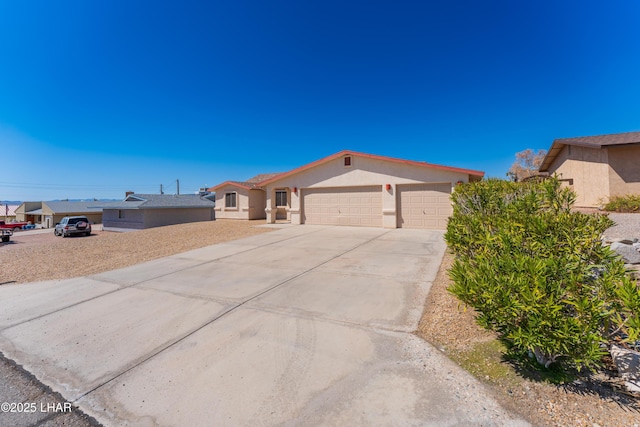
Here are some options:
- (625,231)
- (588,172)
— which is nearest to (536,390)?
(625,231)

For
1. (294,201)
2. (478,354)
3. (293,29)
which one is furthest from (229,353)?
(293,29)

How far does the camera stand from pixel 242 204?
902 inches

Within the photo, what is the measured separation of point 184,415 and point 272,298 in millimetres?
2597

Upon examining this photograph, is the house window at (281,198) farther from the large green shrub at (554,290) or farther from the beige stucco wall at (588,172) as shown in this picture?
the large green shrub at (554,290)

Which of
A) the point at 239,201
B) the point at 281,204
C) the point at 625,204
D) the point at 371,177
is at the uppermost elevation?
the point at 371,177

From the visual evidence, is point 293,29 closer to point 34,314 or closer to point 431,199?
point 431,199

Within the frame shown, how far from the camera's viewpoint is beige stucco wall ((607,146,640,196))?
43.4 feet

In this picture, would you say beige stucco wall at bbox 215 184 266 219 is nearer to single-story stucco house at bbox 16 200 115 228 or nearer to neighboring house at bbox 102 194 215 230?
neighboring house at bbox 102 194 215 230

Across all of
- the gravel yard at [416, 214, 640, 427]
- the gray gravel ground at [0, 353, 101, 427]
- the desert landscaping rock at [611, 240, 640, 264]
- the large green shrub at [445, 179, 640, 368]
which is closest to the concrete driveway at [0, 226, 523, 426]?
the gray gravel ground at [0, 353, 101, 427]

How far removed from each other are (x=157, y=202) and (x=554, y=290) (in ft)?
99.4

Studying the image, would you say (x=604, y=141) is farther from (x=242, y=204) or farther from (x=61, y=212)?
(x=61, y=212)

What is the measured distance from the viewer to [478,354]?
298 centimetres

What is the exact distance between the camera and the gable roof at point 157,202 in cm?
2492

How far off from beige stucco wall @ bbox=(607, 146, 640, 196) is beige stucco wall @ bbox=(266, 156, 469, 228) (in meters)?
7.89
